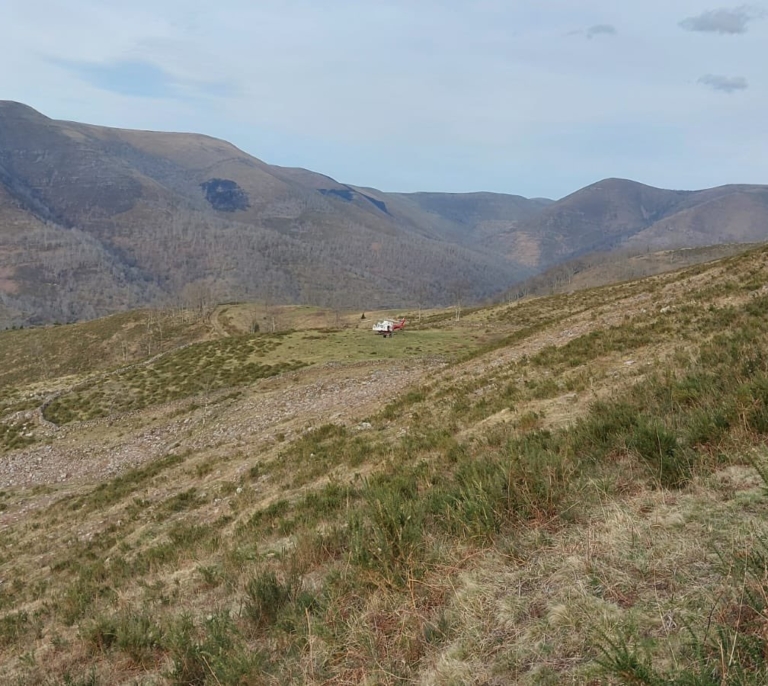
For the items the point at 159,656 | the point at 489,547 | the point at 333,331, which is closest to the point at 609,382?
the point at 489,547

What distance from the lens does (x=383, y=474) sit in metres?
9.83

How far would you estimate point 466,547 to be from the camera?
16.9ft

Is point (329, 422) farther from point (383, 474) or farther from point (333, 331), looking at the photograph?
point (333, 331)

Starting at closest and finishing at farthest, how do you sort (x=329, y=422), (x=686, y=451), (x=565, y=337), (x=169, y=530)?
(x=686, y=451)
(x=169, y=530)
(x=329, y=422)
(x=565, y=337)

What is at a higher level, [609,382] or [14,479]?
[609,382]

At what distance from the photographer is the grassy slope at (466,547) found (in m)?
3.61

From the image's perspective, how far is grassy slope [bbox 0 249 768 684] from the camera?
3607 mm

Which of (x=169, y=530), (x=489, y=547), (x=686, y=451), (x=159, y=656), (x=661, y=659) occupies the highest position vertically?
(x=686, y=451)

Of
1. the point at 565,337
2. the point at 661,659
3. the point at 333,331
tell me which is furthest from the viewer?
the point at 333,331

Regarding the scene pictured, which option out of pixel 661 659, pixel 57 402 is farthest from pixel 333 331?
pixel 661 659

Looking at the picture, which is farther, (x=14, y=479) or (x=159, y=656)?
(x=14, y=479)

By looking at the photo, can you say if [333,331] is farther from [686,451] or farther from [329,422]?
[686,451]

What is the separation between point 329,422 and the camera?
1836 centimetres

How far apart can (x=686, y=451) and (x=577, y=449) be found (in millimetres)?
1703
